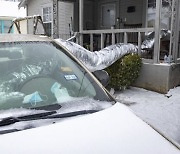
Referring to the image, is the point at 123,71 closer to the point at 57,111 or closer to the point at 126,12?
the point at 57,111

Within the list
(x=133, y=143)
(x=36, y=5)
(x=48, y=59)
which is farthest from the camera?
(x=36, y=5)

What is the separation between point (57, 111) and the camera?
2213mm

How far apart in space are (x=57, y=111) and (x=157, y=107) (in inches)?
169

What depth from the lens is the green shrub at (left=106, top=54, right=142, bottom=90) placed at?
718cm

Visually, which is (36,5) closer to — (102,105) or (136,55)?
(136,55)

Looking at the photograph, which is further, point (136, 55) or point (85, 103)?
point (136, 55)

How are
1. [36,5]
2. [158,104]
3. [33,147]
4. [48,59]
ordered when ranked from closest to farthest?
[33,147]
[48,59]
[158,104]
[36,5]

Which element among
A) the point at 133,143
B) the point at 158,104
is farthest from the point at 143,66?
the point at 133,143

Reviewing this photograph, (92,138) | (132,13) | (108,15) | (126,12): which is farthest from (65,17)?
(92,138)

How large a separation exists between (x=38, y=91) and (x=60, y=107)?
0.34m

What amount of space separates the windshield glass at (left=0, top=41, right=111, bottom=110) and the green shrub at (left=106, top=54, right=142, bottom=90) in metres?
4.22

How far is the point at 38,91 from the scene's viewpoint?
99.7 inches

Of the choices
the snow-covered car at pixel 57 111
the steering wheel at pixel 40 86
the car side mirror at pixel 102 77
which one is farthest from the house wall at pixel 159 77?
the steering wheel at pixel 40 86

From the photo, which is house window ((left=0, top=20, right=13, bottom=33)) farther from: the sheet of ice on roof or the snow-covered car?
the snow-covered car
